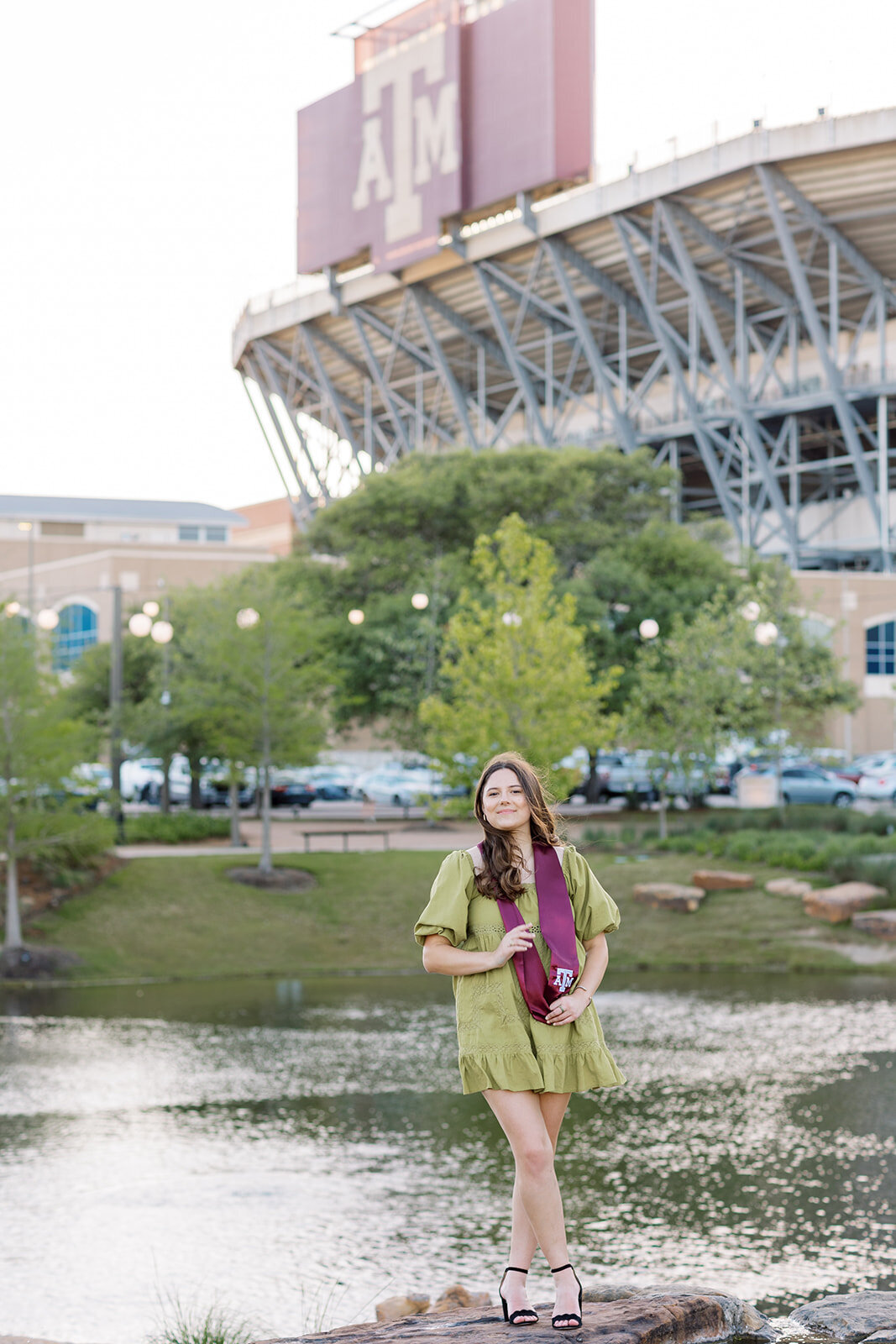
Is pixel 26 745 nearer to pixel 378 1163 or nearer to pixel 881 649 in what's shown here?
pixel 378 1163

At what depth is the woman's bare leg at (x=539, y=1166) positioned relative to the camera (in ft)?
16.2

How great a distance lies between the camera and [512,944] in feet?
16.0

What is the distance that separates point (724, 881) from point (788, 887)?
1066 millimetres

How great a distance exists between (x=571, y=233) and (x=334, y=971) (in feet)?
143

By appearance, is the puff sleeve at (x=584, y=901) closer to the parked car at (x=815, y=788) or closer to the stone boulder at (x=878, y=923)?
the stone boulder at (x=878, y=923)

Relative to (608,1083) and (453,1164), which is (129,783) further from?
(608,1083)

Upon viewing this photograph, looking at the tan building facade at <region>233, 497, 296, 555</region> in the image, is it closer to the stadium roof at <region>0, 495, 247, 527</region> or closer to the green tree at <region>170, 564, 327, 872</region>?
the stadium roof at <region>0, 495, 247, 527</region>

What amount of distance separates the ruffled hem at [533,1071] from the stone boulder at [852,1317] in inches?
63.7

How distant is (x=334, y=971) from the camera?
71.4 feet

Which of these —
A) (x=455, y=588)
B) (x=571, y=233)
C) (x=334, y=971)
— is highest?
(x=571, y=233)

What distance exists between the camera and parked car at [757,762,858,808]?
4100 cm

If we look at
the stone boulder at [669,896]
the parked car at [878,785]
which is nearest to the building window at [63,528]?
the parked car at [878,785]

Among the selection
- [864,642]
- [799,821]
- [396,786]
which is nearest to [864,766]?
[864,642]

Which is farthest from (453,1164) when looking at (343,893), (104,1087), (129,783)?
(129,783)
